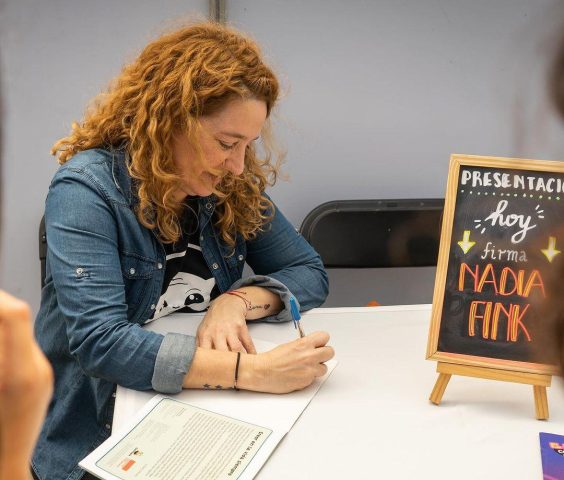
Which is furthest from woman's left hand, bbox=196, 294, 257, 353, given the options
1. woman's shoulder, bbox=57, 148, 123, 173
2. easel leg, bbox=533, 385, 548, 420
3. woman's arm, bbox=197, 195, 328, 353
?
easel leg, bbox=533, 385, 548, 420

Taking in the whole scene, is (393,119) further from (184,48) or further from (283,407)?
(283,407)

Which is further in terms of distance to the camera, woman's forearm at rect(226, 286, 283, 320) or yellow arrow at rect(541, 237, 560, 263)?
woman's forearm at rect(226, 286, 283, 320)

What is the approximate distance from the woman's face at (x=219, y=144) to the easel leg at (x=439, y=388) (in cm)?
59

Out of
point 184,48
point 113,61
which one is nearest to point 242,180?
point 184,48

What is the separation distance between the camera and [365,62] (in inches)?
86.8

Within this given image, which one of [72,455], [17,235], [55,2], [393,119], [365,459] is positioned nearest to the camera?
[365,459]

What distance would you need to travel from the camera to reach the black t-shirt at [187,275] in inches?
54.8

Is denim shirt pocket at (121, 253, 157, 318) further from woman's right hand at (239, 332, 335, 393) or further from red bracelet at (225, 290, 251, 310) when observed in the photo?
woman's right hand at (239, 332, 335, 393)

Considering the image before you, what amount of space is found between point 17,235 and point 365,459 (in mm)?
1578

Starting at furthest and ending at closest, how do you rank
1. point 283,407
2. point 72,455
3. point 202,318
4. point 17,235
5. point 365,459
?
point 17,235 < point 202,318 < point 72,455 < point 283,407 < point 365,459

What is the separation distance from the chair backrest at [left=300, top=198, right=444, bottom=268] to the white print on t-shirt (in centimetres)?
67

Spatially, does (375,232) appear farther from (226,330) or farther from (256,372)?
(256,372)

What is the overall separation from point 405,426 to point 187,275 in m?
0.61

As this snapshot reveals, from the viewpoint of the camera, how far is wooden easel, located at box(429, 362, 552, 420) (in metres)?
1.04
